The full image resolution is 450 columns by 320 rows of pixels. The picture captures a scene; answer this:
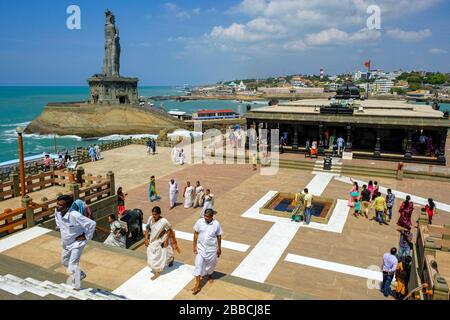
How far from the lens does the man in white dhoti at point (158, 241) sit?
757cm

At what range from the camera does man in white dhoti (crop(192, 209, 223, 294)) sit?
23.4 feet

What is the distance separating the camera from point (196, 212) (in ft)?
50.5

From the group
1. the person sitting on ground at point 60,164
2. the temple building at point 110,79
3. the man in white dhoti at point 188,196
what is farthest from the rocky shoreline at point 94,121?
the man in white dhoti at point 188,196

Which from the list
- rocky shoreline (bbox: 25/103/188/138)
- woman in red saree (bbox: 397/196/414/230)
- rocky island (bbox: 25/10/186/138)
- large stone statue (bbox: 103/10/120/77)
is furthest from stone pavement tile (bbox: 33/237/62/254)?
large stone statue (bbox: 103/10/120/77)

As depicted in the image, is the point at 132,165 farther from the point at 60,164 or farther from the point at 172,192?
the point at 172,192

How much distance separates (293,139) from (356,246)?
647 inches

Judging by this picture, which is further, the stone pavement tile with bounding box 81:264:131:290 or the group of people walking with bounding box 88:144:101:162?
the group of people walking with bounding box 88:144:101:162

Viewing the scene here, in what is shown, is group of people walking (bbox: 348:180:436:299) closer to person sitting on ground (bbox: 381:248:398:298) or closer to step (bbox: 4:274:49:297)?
person sitting on ground (bbox: 381:248:398:298)

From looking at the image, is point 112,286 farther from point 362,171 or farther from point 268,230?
point 362,171

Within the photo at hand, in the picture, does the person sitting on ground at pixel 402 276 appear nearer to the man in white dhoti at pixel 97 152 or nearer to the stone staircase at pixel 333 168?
the stone staircase at pixel 333 168

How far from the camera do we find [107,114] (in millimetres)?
65188

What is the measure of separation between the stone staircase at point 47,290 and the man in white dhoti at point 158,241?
1.12 metres

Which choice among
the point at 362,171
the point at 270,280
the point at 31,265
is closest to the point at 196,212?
the point at 270,280

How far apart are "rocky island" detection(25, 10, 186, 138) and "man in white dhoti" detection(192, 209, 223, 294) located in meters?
58.2
